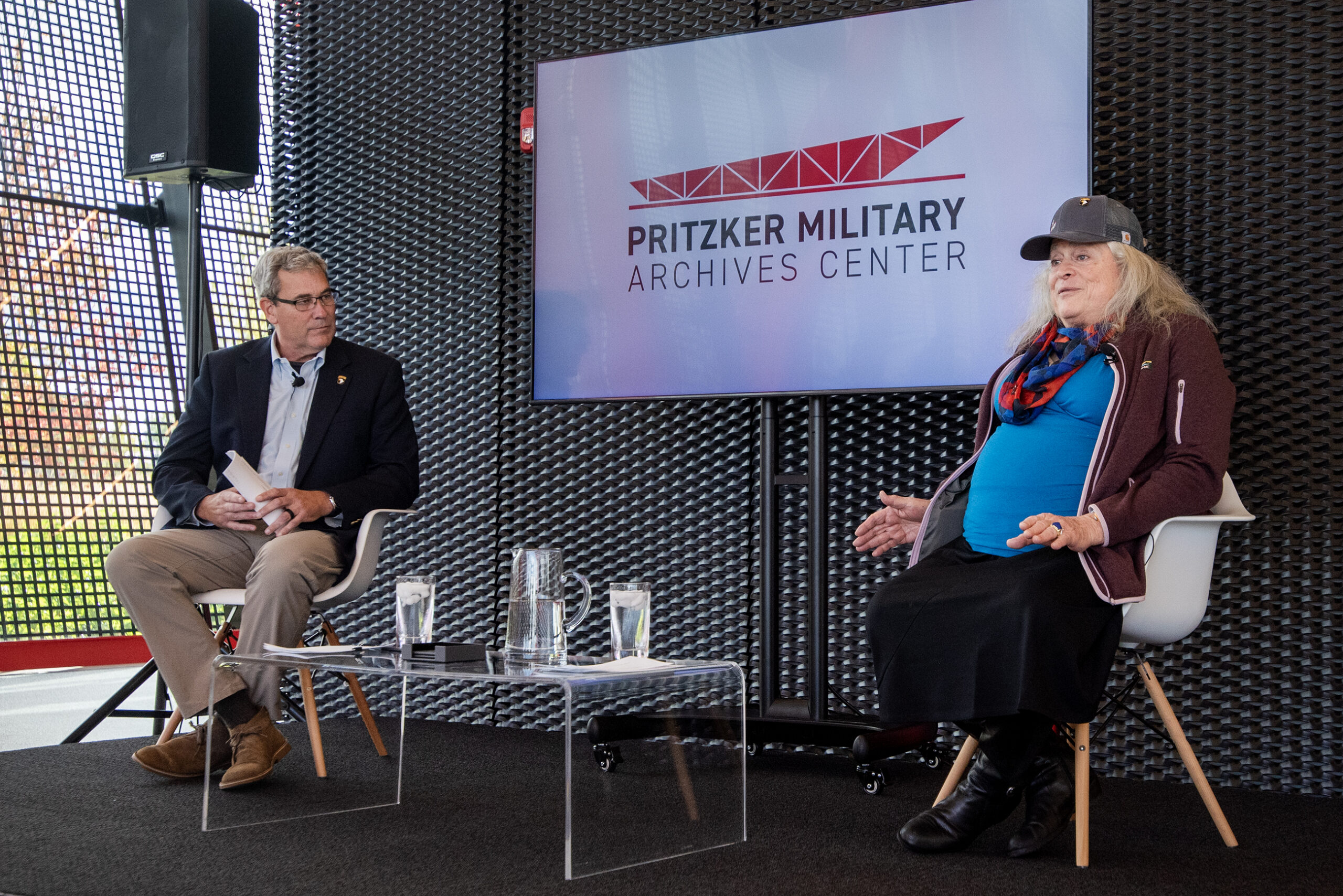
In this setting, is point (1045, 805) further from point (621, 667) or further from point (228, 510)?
point (228, 510)

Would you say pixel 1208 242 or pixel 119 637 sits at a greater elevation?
pixel 1208 242

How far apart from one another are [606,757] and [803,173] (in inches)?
66.8

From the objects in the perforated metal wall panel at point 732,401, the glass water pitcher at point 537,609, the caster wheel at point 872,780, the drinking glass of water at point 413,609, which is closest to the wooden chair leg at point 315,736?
the drinking glass of water at point 413,609

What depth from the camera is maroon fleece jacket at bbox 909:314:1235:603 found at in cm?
219

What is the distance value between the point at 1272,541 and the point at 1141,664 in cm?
87

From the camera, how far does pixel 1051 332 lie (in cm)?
253

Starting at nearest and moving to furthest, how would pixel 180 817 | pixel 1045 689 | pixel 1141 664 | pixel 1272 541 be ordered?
pixel 1045 689
pixel 1141 664
pixel 180 817
pixel 1272 541

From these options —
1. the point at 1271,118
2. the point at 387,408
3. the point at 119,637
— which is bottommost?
the point at 119,637

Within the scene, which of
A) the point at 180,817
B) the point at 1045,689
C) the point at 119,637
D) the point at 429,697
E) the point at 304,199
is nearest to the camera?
the point at 1045,689

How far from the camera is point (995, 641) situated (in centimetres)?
218

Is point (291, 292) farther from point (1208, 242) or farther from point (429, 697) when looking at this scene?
point (1208, 242)

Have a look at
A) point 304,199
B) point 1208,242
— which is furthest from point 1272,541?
point 304,199

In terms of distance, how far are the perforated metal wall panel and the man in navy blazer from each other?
668 millimetres

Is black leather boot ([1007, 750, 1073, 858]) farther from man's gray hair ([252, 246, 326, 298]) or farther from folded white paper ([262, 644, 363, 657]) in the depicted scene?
man's gray hair ([252, 246, 326, 298])
